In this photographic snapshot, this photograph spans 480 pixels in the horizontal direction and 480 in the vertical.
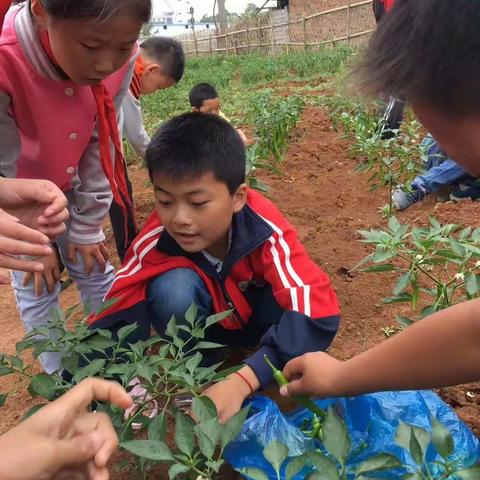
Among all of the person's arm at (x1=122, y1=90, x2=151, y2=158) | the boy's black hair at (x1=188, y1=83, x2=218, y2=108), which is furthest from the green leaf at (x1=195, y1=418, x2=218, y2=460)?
the boy's black hair at (x1=188, y1=83, x2=218, y2=108)

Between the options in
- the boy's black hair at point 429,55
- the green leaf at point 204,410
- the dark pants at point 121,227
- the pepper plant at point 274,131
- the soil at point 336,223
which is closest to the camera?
the boy's black hair at point 429,55

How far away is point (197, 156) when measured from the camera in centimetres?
165

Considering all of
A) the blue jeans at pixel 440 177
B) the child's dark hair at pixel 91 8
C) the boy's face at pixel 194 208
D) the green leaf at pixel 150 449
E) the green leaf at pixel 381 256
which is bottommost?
the blue jeans at pixel 440 177

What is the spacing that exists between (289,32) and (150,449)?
17111mm

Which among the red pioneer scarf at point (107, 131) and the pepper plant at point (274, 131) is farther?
the pepper plant at point (274, 131)

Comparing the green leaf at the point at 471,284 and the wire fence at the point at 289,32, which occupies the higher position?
the wire fence at the point at 289,32

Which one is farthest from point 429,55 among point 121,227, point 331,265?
point 121,227

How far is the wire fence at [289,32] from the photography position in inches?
526

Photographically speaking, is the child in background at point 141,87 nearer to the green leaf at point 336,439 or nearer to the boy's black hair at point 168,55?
the boy's black hair at point 168,55

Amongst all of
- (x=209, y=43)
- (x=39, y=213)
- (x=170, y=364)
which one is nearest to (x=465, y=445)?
(x=170, y=364)

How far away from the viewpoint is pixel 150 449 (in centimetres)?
91

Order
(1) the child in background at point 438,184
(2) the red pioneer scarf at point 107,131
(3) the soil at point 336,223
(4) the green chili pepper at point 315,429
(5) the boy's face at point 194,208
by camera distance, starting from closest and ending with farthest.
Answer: (4) the green chili pepper at point 315,429
(5) the boy's face at point 194,208
(2) the red pioneer scarf at point 107,131
(3) the soil at point 336,223
(1) the child in background at point 438,184

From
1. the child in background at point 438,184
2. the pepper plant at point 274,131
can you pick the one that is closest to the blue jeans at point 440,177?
the child in background at point 438,184

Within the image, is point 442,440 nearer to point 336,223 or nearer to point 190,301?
point 190,301
